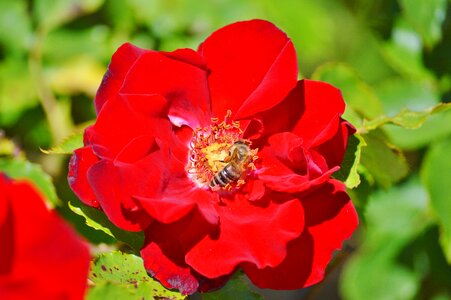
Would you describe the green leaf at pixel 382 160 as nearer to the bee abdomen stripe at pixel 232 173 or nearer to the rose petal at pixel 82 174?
the bee abdomen stripe at pixel 232 173

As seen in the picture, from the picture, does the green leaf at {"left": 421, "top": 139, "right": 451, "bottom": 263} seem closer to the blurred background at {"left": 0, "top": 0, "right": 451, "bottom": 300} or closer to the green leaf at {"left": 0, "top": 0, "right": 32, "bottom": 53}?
the blurred background at {"left": 0, "top": 0, "right": 451, "bottom": 300}

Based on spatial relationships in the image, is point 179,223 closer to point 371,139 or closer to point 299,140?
point 299,140

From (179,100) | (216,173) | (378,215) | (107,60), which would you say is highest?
(179,100)

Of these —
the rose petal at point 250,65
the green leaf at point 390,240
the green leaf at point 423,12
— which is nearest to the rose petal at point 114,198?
the rose petal at point 250,65

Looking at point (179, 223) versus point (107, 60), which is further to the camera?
point (107, 60)

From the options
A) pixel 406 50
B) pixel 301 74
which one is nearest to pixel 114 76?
pixel 301 74

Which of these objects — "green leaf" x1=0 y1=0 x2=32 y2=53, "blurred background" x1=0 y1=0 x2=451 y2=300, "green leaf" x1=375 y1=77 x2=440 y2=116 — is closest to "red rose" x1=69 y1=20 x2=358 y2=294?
"blurred background" x1=0 y1=0 x2=451 y2=300

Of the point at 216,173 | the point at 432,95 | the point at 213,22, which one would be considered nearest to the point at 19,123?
the point at 213,22
